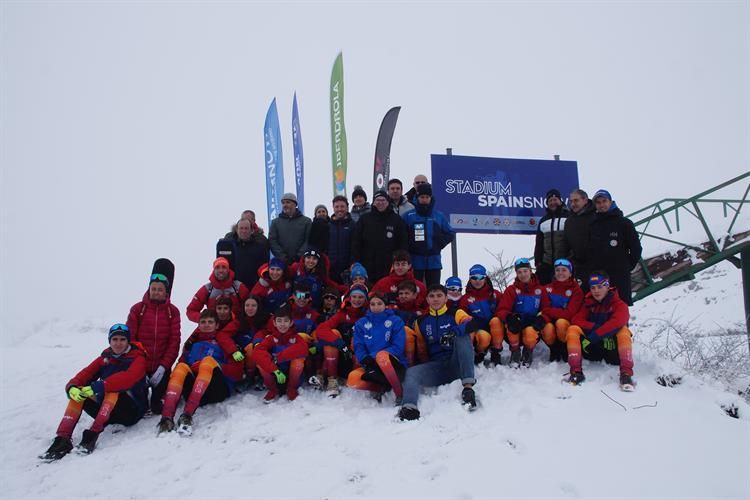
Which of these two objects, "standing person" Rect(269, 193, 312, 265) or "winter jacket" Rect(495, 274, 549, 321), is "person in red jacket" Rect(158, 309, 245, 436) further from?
"winter jacket" Rect(495, 274, 549, 321)

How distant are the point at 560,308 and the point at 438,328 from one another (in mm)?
1474

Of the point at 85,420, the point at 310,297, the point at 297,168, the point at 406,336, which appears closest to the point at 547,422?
the point at 406,336

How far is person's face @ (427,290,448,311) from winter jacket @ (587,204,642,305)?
87.2 inches

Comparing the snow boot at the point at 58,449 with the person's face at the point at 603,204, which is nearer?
the snow boot at the point at 58,449

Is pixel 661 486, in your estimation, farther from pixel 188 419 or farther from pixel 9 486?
pixel 9 486

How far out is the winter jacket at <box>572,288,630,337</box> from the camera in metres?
4.77

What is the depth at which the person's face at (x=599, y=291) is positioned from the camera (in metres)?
5.04

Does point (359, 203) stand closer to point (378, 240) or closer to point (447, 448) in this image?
point (378, 240)

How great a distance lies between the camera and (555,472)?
3.37 m

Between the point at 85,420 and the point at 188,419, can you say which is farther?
the point at 85,420

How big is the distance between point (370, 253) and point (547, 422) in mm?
3250

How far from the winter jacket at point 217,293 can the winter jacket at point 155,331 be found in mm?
356

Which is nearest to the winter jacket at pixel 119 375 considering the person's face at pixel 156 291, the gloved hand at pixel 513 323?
the person's face at pixel 156 291

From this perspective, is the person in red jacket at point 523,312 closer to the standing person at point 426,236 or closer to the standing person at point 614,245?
the standing person at point 614,245
